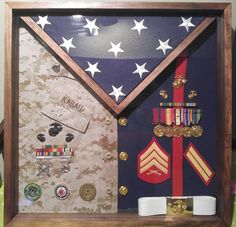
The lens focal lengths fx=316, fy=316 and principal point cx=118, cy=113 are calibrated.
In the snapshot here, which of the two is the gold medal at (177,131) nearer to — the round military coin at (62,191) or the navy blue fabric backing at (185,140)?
the navy blue fabric backing at (185,140)

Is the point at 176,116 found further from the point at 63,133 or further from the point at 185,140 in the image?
the point at 63,133

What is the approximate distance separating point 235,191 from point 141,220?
0.68ft

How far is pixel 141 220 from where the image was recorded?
0.61 meters

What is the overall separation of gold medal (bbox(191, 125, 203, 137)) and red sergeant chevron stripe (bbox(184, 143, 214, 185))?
0.03m

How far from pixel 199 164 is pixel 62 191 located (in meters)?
0.28

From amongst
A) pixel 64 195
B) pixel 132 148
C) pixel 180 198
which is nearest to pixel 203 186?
pixel 180 198

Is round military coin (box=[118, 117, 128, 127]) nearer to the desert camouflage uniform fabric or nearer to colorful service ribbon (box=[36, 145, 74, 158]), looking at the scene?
the desert camouflage uniform fabric

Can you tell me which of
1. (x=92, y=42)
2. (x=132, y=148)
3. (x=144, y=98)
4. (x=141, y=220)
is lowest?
(x=141, y=220)

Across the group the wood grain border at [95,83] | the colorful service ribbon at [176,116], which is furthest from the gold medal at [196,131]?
the wood grain border at [95,83]

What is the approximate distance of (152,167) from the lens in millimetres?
641

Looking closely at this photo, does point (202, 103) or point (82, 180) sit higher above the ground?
point (202, 103)

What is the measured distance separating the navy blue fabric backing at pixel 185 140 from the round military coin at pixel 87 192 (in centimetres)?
6

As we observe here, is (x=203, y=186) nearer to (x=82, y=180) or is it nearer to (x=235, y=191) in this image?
(x=235, y=191)

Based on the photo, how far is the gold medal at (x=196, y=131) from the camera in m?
0.65
